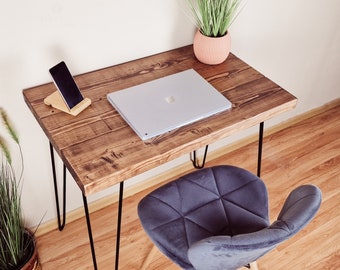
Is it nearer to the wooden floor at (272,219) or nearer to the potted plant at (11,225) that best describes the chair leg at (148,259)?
the wooden floor at (272,219)

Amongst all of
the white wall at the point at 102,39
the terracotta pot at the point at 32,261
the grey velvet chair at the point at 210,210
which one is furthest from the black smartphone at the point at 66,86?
the terracotta pot at the point at 32,261

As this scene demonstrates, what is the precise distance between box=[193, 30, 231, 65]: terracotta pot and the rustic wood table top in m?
0.03

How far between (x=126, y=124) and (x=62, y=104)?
212 millimetres

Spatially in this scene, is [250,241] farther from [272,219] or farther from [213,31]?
[272,219]

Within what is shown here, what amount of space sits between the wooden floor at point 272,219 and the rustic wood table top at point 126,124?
70 cm

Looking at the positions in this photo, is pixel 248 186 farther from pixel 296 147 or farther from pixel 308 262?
pixel 296 147

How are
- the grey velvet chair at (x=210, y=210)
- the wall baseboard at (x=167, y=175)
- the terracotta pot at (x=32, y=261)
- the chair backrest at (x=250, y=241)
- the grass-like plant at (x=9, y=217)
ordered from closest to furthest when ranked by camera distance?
1. the chair backrest at (x=250, y=241)
2. the grey velvet chair at (x=210, y=210)
3. the grass-like plant at (x=9, y=217)
4. the terracotta pot at (x=32, y=261)
5. the wall baseboard at (x=167, y=175)

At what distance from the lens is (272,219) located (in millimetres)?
1896

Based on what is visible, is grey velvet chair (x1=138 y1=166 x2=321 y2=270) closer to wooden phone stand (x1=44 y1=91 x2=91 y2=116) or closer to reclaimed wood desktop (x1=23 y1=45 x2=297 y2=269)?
reclaimed wood desktop (x1=23 y1=45 x2=297 y2=269)

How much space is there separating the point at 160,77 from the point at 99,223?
0.76 m

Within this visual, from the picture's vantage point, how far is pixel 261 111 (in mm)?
1320

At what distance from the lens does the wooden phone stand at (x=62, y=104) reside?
1279 millimetres

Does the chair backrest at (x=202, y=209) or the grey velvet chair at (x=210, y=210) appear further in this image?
the chair backrest at (x=202, y=209)

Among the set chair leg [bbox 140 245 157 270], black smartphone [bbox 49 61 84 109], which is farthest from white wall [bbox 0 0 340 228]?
chair leg [bbox 140 245 157 270]
